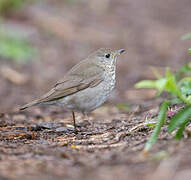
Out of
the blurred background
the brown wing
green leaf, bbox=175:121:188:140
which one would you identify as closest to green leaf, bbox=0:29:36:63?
the blurred background

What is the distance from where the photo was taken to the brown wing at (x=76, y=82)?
583cm

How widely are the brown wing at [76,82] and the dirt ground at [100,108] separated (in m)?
0.41

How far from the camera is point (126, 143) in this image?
3.83 metres

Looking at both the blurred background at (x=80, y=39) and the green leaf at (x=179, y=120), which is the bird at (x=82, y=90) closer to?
the blurred background at (x=80, y=39)

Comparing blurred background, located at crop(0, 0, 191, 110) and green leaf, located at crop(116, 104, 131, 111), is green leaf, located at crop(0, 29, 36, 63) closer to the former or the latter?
blurred background, located at crop(0, 0, 191, 110)

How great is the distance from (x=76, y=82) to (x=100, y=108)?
1625mm

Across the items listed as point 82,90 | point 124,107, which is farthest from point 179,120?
point 124,107

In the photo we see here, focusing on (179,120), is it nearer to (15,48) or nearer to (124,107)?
(124,107)

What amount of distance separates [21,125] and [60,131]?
68cm

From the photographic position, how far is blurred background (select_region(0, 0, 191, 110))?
9.05 m

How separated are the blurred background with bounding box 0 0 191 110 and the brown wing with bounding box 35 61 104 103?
1813 millimetres

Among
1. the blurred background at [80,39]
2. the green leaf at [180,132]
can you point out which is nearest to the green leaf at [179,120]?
the green leaf at [180,132]

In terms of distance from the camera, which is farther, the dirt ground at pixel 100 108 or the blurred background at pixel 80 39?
the blurred background at pixel 80 39

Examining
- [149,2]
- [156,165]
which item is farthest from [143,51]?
[156,165]
